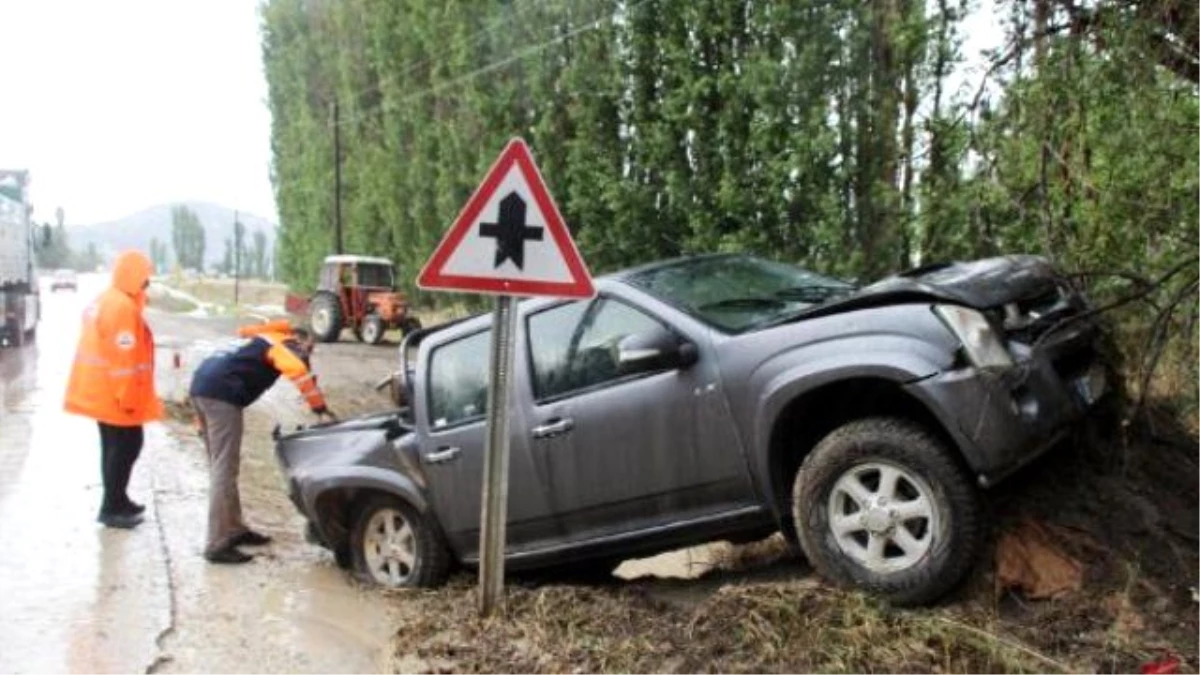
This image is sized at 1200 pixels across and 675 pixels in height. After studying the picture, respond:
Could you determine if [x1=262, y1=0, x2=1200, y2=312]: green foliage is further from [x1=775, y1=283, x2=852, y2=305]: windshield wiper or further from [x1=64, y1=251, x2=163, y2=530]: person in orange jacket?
[x1=64, y1=251, x2=163, y2=530]: person in orange jacket

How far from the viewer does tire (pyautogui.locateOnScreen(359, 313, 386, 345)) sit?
27.6 metres

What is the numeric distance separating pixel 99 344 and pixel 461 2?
20264 millimetres

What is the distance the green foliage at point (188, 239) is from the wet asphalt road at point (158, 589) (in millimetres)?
155574

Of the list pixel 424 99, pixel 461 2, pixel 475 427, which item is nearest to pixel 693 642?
pixel 475 427

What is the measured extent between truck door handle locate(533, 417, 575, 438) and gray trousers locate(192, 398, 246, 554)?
9.46ft

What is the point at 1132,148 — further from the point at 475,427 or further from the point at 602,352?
the point at 475,427

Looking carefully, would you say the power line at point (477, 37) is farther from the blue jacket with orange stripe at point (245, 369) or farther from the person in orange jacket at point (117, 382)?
the blue jacket with orange stripe at point (245, 369)

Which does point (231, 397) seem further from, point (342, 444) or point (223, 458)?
point (342, 444)

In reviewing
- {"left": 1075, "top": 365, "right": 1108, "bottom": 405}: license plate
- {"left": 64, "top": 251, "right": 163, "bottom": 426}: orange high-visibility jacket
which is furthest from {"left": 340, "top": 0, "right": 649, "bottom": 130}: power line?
{"left": 1075, "top": 365, "right": 1108, "bottom": 405}: license plate

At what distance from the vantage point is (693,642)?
4812 millimetres

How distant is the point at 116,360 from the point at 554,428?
401 centimetres

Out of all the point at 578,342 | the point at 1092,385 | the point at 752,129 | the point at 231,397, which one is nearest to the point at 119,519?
the point at 231,397

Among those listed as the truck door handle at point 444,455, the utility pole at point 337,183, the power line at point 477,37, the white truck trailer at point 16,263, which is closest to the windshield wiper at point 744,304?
the truck door handle at point 444,455

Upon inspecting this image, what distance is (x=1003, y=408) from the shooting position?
14.8 feet
